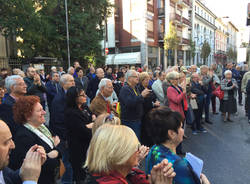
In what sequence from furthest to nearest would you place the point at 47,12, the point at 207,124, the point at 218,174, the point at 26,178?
the point at 47,12 < the point at 207,124 < the point at 218,174 < the point at 26,178

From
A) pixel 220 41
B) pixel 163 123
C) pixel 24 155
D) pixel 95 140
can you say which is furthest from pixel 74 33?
pixel 220 41

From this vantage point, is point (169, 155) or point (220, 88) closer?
point (169, 155)

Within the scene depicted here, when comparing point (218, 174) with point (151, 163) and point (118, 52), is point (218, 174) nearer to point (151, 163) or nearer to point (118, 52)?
point (151, 163)

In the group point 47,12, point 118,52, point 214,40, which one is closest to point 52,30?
point 47,12

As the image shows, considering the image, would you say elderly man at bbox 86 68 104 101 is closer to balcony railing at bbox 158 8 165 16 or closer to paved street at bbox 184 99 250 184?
paved street at bbox 184 99 250 184

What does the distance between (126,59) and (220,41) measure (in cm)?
4405

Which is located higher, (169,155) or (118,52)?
(118,52)

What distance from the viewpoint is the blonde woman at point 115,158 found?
1.41m

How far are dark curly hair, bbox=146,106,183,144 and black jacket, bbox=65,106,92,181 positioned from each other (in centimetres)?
129

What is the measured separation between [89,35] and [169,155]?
1529 cm

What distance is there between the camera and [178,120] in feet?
6.33

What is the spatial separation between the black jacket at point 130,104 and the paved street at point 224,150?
1719mm

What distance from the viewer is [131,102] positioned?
3.85 metres

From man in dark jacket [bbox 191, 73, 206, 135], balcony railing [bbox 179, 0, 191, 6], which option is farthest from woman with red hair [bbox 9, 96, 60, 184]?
balcony railing [bbox 179, 0, 191, 6]
